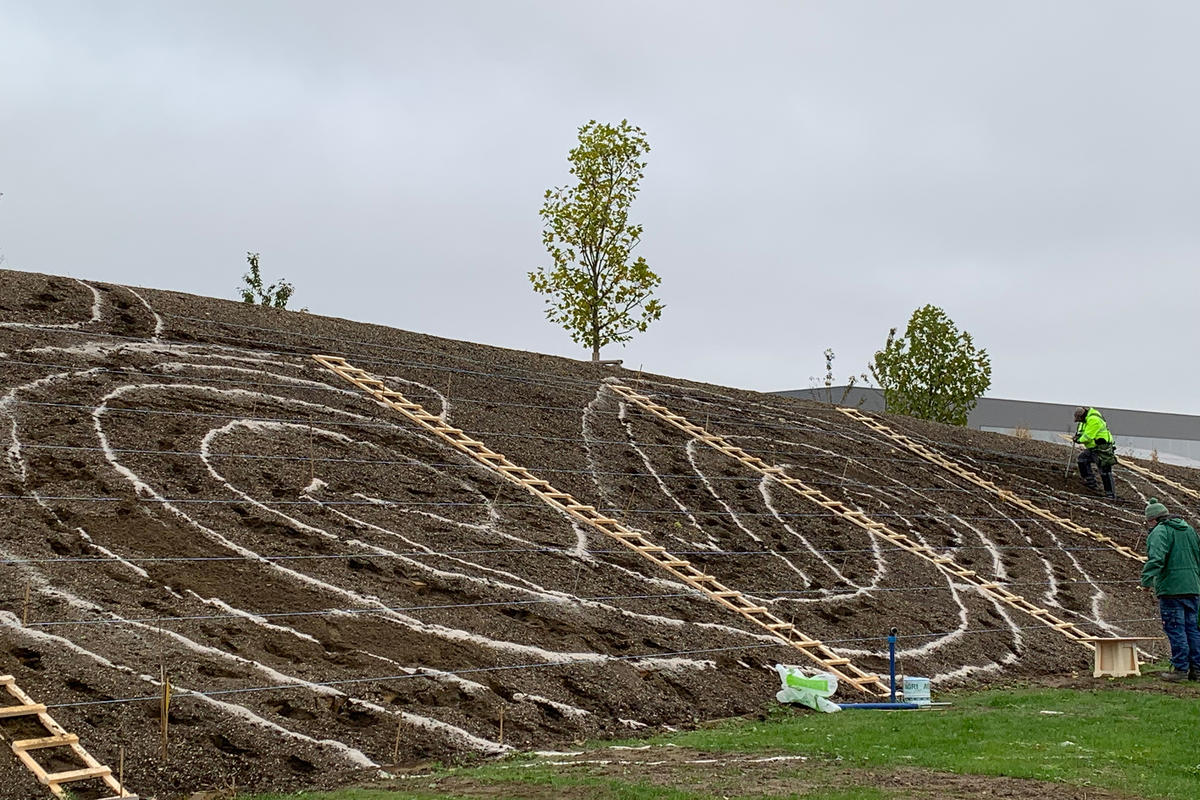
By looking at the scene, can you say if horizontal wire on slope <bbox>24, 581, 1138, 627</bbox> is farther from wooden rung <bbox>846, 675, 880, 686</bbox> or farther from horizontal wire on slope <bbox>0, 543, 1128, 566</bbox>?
wooden rung <bbox>846, 675, 880, 686</bbox>

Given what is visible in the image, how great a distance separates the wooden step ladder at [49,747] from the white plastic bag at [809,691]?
5.76 m

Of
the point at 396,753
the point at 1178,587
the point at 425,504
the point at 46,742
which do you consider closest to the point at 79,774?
the point at 46,742

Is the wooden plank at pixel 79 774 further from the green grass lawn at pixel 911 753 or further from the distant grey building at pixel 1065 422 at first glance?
the distant grey building at pixel 1065 422

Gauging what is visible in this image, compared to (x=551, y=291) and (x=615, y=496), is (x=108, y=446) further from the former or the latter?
(x=551, y=291)

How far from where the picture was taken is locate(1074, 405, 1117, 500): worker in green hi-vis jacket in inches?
854

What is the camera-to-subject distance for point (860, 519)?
16.6m

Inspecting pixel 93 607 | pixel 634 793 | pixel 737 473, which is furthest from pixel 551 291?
pixel 634 793

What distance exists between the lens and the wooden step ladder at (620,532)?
1177 centimetres

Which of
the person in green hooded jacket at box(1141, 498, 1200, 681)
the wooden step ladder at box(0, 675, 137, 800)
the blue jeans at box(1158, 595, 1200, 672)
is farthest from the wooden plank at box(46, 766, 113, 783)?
the blue jeans at box(1158, 595, 1200, 672)

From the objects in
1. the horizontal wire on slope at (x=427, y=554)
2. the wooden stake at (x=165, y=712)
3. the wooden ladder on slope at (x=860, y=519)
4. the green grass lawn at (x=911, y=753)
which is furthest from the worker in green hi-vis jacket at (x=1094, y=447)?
the wooden stake at (x=165, y=712)

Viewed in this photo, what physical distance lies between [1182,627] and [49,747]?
10539 millimetres

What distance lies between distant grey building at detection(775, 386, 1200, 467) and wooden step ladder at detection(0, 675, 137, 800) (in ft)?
99.8

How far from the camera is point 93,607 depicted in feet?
28.6

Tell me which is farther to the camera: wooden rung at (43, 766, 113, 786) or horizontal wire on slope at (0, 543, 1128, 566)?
horizontal wire on slope at (0, 543, 1128, 566)
